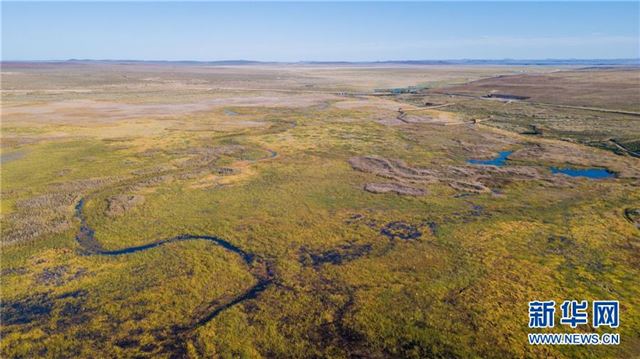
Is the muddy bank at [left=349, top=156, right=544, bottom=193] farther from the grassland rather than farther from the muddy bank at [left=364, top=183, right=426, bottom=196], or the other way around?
the muddy bank at [left=364, top=183, right=426, bottom=196]

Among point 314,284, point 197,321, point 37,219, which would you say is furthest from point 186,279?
point 37,219

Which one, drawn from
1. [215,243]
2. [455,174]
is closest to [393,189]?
[455,174]

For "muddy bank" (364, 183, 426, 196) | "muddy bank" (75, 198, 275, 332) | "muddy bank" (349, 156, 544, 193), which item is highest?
"muddy bank" (349, 156, 544, 193)

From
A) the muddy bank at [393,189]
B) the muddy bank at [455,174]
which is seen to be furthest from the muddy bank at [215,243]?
the muddy bank at [455,174]

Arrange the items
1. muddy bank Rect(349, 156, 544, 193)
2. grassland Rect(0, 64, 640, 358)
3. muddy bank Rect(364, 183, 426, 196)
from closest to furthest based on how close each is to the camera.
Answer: grassland Rect(0, 64, 640, 358), muddy bank Rect(364, 183, 426, 196), muddy bank Rect(349, 156, 544, 193)

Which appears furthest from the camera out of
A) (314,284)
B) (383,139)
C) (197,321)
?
(383,139)

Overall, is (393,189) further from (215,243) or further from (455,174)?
(215,243)

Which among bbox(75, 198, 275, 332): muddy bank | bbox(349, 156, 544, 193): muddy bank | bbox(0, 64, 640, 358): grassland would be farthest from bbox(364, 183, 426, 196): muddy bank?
bbox(75, 198, 275, 332): muddy bank

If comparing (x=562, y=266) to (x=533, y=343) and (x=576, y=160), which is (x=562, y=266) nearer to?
(x=533, y=343)
